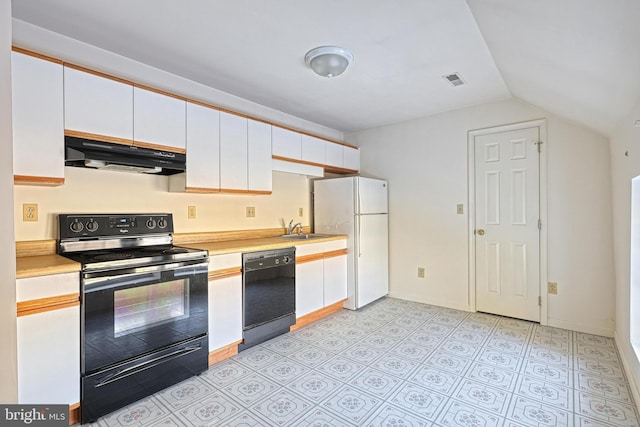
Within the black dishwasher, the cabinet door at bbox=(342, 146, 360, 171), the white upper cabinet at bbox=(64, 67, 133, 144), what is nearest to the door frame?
the cabinet door at bbox=(342, 146, 360, 171)

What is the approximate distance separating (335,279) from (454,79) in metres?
2.35

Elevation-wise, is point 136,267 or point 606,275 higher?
point 136,267

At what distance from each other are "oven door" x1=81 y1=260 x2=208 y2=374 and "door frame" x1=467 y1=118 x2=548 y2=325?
114 inches

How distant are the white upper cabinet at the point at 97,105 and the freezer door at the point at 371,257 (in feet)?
8.11

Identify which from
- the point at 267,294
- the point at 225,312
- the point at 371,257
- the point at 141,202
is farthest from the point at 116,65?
the point at 371,257

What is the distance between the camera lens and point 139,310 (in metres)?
2.02

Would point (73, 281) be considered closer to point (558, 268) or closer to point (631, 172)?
point (631, 172)

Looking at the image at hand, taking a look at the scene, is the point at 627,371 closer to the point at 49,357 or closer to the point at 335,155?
the point at 335,155

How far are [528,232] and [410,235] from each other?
1.28 metres

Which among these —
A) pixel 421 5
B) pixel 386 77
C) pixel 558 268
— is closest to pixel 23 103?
pixel 421 5

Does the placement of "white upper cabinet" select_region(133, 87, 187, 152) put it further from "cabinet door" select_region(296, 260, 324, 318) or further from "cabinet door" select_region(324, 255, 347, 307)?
"cabinet door" select_region(324, 255, 347, 307)

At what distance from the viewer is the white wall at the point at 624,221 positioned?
6.51 feet

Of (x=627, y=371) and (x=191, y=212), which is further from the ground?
(x=191, y=212)

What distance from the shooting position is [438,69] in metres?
2.64
